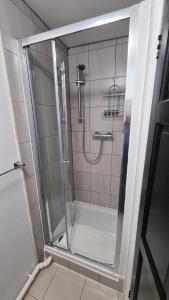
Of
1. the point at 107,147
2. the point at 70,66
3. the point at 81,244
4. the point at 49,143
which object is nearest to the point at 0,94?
the point at 49,143

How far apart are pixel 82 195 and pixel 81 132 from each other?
0.97 meters

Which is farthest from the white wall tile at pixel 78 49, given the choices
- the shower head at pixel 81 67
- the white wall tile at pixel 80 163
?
the white wall tile at pixel 80 163

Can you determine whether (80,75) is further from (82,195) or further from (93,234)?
(93,234)

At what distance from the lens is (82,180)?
210 cm

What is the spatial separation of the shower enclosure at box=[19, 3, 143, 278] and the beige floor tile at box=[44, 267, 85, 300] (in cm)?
19

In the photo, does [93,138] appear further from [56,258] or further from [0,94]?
[56,258]

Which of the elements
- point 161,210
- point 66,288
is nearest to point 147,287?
point 161,210

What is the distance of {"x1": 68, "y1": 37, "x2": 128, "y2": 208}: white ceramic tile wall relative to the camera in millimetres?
1585

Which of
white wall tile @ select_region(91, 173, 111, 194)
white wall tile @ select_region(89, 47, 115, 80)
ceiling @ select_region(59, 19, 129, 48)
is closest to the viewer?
ceiling @ select_region(59, 19, 129, 48)

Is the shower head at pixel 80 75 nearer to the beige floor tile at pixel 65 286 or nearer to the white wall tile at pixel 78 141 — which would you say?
the white wall tile at pixel 78 141

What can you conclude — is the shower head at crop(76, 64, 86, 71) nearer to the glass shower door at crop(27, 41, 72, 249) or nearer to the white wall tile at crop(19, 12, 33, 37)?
the glass shower door at crop(27, 41, 72, 249)

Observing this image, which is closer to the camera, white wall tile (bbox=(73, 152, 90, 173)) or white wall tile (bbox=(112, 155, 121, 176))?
white wall tile (bbox=(112, 155, 121, 176))

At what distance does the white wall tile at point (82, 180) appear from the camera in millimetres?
2064

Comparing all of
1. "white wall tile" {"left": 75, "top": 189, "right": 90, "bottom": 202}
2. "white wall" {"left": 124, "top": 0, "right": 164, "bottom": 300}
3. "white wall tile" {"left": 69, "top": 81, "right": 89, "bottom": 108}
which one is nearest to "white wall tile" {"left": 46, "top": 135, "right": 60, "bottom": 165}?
"white wall tile" {"left": 69, "top": 81, "right": 89, "bottom": 108}
